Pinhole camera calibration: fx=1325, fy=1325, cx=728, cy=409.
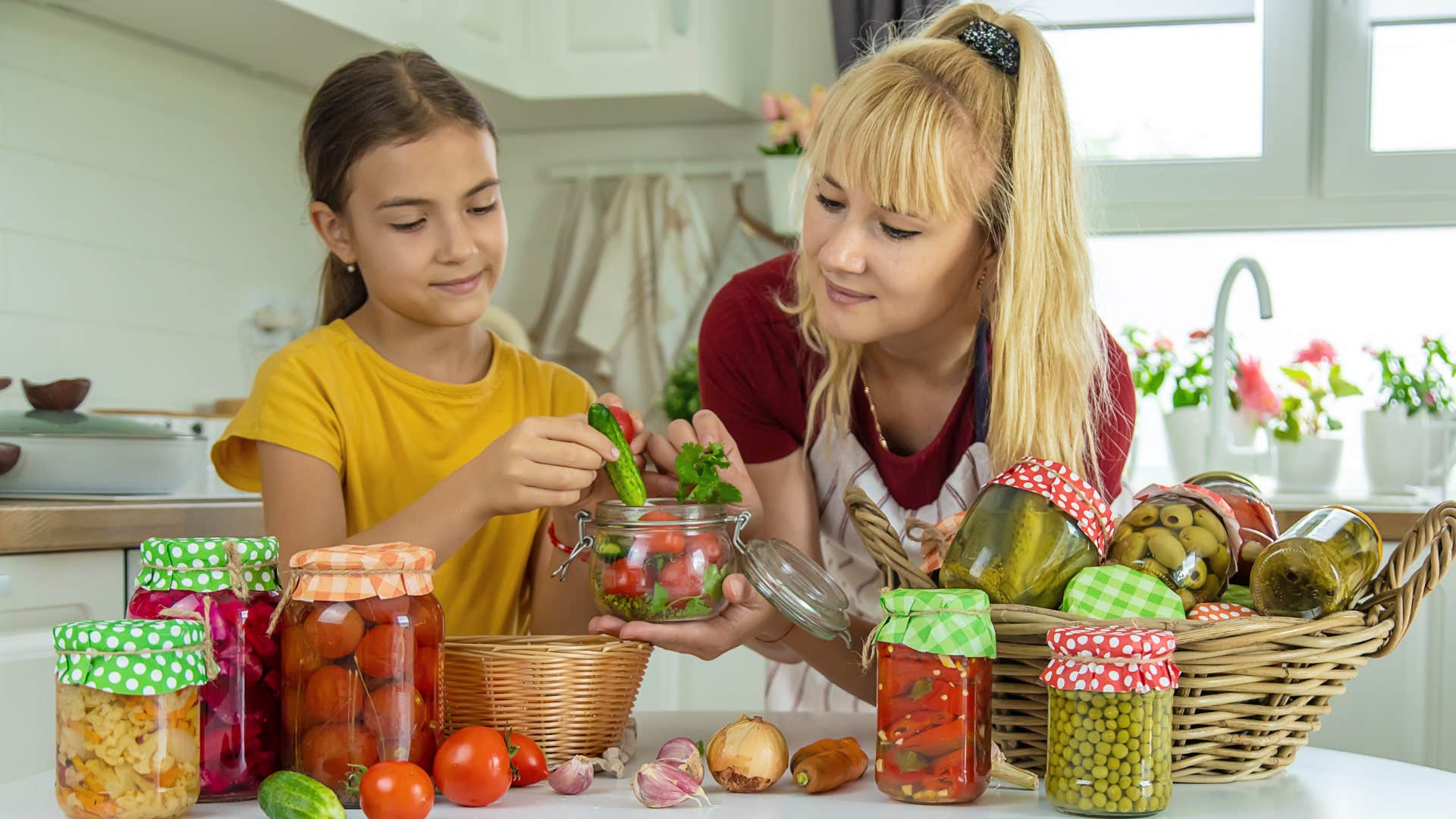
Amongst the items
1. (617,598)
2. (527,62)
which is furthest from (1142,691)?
(527,62)

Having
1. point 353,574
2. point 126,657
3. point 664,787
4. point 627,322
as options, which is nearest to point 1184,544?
point 664,787

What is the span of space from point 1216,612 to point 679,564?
0.36m

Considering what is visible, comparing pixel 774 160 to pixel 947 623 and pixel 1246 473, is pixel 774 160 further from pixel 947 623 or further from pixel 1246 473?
→ pixel 947 623

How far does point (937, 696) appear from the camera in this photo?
31.5 inches

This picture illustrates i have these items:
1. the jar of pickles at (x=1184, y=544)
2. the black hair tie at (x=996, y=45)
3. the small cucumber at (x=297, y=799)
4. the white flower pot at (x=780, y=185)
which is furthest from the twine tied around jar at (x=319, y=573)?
the white flower pot at (x=780, y=185)

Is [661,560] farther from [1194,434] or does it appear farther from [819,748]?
[1194,434]

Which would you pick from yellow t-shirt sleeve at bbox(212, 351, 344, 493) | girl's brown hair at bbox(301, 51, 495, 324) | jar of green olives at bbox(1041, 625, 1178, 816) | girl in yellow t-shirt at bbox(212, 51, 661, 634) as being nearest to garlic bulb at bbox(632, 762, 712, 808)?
jar of green olives at bbox(1041, 625, 1178, 816)

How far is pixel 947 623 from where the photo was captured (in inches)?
31.5

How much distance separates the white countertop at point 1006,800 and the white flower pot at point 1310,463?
6.10 feet

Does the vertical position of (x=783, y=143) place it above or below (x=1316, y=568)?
above

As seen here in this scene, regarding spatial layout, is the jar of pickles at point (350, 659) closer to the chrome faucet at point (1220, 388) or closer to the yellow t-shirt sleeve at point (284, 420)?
the yellow t-shirt sleeve at point (284, 420)

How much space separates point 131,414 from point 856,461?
128 centimetres

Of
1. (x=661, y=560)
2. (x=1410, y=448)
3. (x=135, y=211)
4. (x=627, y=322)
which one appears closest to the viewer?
(x=661, y=560)

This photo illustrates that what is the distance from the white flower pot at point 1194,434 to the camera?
2771mm
